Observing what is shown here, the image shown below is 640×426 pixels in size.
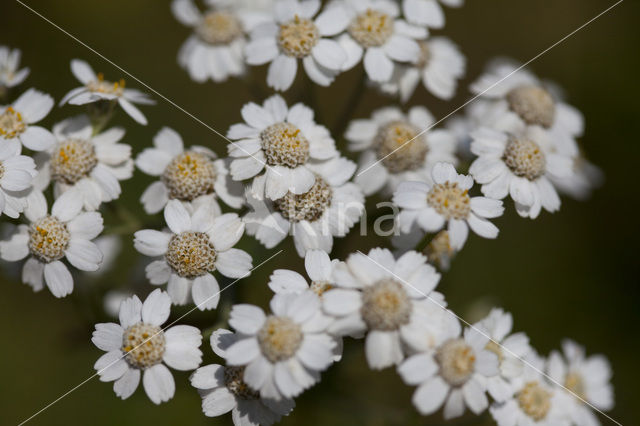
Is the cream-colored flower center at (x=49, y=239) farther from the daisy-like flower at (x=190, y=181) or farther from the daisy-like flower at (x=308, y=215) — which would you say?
the daisy-like flower at (x=308, y=215)

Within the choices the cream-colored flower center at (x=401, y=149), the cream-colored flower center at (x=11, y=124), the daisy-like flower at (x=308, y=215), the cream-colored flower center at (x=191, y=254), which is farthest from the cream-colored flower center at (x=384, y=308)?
the cream-colored flower center at (x=11, y=124)

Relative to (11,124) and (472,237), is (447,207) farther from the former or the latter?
(472,237)

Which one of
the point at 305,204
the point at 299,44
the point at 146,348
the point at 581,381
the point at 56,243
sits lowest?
the point at 581,381

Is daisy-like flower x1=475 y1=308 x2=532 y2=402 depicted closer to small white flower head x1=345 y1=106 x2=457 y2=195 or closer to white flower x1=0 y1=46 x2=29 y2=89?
small white flower head x1=345 y1=106 x2=457 y2=195

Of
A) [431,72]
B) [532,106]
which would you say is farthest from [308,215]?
[532,106]

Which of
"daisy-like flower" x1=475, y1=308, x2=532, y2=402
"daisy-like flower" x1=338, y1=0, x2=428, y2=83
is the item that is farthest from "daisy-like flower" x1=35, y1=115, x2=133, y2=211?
"daisy-like flower" x1=475, y1=308, x2=532, y2=402

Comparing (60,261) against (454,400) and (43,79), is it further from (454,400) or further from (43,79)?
(43,79)
